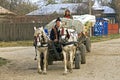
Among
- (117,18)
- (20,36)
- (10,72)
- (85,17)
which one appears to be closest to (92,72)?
(10,72)

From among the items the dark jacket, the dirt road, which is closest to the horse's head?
the dark jacket

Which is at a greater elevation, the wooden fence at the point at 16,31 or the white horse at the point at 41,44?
the white horse at the point at 41,44

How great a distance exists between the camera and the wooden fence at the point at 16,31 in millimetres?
42094

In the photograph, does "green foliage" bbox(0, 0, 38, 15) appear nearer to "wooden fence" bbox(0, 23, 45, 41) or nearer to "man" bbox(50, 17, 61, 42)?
"wooden fence" bbox(0, 23, 45, 41)

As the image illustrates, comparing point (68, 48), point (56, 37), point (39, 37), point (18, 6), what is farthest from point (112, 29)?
point (39, 37)

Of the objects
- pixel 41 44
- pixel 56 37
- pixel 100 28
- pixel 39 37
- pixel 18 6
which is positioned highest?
pixel 39 37

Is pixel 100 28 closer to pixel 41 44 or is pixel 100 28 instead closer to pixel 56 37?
pixel 56 37

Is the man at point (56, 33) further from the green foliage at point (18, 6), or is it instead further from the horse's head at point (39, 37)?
the green foliage at point (18, 6)

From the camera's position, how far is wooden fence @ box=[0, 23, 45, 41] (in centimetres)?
4209

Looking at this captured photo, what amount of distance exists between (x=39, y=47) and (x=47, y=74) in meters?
1.00

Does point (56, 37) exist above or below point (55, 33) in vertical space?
below

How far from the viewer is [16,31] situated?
42.6 m

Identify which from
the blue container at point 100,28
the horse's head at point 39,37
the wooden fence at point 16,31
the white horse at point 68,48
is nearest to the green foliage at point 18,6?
the blue container at point 100,28

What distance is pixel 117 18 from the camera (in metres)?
83.6
